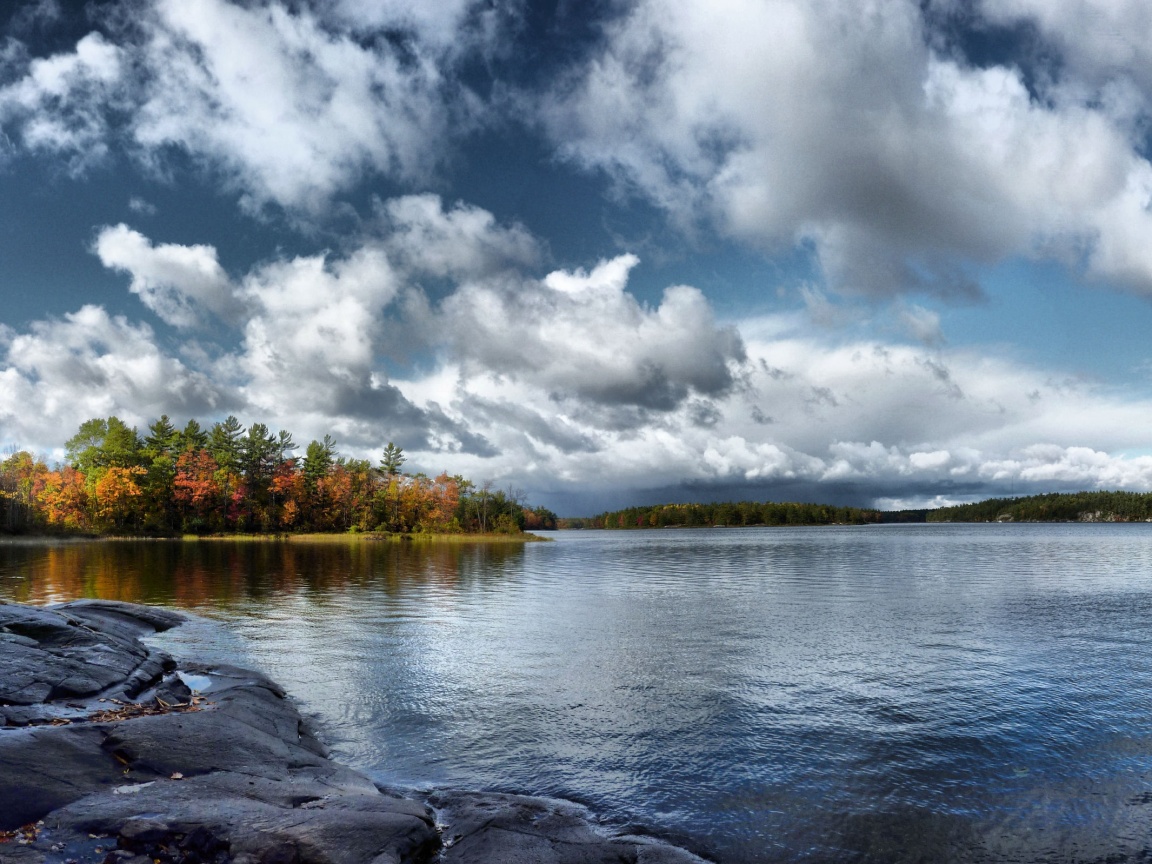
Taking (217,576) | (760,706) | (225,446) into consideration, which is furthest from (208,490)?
(760,706)

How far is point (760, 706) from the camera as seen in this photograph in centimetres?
1942

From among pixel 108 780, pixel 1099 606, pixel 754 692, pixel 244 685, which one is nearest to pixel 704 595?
pixel 1099 606

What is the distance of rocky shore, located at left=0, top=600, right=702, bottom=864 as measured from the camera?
9086 millimetres

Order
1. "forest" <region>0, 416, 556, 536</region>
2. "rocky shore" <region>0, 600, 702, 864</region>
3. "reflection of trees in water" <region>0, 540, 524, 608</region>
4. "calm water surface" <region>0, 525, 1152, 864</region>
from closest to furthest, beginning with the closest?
1. "rocky shore" <region>0, 600, 702, 864</region>
2. "calm water surface" <region>0, 525, 1152, 864</region>
3. "reflection of trees in water" <region>0, 540, 524, 608</region>
4. "forest" <region>0, 416, 556, 536</region>

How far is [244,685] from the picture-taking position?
62.7 feet

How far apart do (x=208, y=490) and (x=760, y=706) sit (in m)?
173

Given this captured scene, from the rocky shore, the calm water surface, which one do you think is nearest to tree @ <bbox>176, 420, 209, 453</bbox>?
the calm water surface

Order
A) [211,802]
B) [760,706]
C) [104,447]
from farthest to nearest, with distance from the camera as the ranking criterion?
[104,447] < [760,706] < [211,802]

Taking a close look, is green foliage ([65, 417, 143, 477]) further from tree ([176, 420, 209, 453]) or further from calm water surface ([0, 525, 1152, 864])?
calm water surface ([0, 525, 1152, 864])

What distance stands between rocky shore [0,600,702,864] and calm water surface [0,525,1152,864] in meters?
1.64

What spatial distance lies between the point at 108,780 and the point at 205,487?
173 metres

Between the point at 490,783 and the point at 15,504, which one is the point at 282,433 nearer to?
the point at 15,504

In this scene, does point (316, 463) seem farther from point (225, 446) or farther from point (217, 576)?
point (217, 576)

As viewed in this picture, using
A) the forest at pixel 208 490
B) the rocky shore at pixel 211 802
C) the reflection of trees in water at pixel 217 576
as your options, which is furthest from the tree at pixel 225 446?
the rocky shore at pixel 211 802
